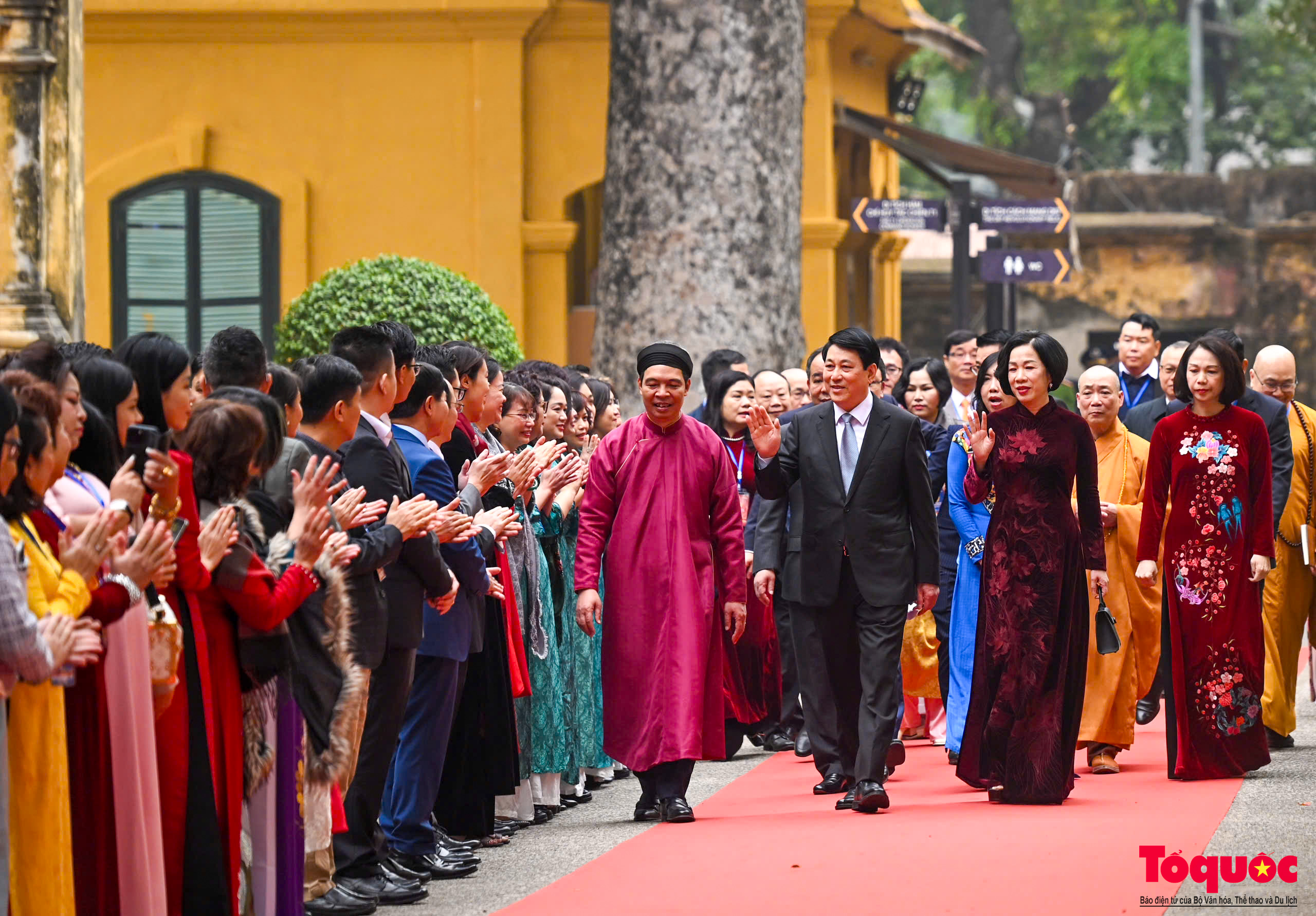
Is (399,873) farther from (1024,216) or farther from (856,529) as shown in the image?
(1024,216)

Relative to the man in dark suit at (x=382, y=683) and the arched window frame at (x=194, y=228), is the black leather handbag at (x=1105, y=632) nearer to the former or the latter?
the man in dark suit at (x=382, y=683)

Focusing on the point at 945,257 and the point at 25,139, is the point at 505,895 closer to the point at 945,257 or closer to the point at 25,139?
the point at 25,139

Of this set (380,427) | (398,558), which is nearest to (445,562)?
(398,558)

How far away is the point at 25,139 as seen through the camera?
9.91 m

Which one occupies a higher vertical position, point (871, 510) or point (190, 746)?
point (871, 510)

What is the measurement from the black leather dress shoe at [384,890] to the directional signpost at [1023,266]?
1091 centimetres

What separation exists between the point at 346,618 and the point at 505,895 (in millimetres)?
1170

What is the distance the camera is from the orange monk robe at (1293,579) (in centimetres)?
1001

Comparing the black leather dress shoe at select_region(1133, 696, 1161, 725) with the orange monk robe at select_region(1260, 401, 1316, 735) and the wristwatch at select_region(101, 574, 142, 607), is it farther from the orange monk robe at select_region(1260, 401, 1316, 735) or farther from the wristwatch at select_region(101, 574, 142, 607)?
the wristwatch at select_region(101, 574, 142, 607)

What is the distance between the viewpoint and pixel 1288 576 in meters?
10.1

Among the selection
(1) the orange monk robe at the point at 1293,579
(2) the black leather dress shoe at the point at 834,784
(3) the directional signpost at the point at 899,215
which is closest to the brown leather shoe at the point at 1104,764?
(1) the orange monk robe at the point at 1293,579

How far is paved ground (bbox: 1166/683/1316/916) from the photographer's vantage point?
6371mm

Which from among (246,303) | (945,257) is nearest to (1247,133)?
(945,257)
